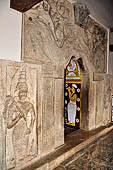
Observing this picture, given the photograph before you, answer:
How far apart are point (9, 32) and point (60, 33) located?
3.95 feet

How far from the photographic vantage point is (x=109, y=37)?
5582 millimetres

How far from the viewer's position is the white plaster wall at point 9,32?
2.45 metres

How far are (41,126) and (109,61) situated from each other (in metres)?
3.54

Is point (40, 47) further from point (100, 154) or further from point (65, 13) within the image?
point (100, 154)

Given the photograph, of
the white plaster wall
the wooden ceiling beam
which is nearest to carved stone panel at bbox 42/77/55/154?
the white plaster wall

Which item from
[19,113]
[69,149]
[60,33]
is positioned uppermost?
[60,33]

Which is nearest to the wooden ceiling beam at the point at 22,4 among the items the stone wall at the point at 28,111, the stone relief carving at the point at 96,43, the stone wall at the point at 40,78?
the stone wall at the point at 40,78

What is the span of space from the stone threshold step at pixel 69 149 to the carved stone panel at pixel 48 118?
18cm

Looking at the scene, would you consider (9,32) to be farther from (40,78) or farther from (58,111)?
(58,111)

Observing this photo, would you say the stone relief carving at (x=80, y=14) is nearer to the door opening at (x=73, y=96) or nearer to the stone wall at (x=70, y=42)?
the stone wall at (x=70, y=42)

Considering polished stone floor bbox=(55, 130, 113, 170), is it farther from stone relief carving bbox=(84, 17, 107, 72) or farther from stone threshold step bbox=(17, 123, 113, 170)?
stone relief carving bbox=(84, 17, 107, 72)

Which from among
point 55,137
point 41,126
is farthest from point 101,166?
point 41,126

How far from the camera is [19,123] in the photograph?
2602 mm

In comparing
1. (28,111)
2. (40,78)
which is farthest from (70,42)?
(28,111)
